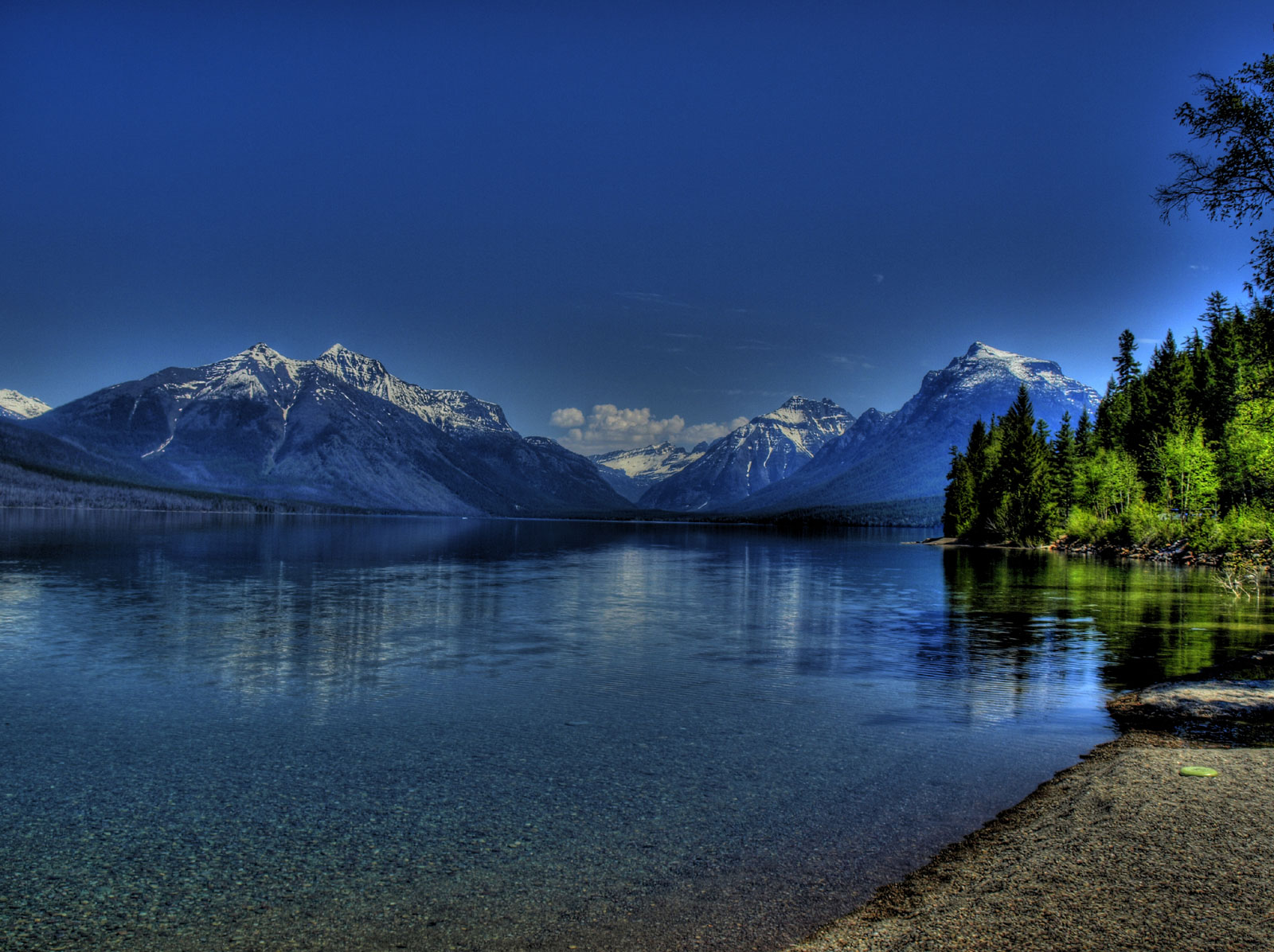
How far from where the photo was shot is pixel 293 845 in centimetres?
1075

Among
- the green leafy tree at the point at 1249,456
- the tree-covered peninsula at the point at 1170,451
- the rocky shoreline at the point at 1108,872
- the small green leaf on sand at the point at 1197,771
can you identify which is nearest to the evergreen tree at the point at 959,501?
the tree-covered peninsula at the point at 1170,451

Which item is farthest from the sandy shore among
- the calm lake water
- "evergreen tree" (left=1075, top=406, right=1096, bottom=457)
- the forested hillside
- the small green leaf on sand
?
"evergreen tree" (left=1075, top=406, right=1096, bottom=457)

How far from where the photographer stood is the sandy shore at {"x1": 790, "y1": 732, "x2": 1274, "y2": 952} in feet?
25.2

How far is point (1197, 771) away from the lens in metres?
12.9

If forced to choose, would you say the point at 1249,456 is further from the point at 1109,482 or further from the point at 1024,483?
the point at 1024,483

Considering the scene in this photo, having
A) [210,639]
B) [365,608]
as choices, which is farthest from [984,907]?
[365,608]

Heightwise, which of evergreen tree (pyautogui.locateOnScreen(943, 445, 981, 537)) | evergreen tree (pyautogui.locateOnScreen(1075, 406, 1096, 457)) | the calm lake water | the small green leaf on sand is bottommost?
the calm lake water

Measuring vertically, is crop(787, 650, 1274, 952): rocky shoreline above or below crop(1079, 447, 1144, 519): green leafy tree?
below

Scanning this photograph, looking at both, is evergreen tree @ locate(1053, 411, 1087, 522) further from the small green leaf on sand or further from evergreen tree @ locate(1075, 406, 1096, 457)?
the small green leaf on sand

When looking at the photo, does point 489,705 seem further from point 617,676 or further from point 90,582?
point 90,582

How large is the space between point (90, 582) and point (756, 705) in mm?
41858

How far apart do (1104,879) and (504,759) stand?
9.98 m

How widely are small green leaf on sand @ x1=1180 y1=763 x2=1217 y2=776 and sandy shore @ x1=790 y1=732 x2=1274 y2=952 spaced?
17cm

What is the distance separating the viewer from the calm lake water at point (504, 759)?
9148mm
